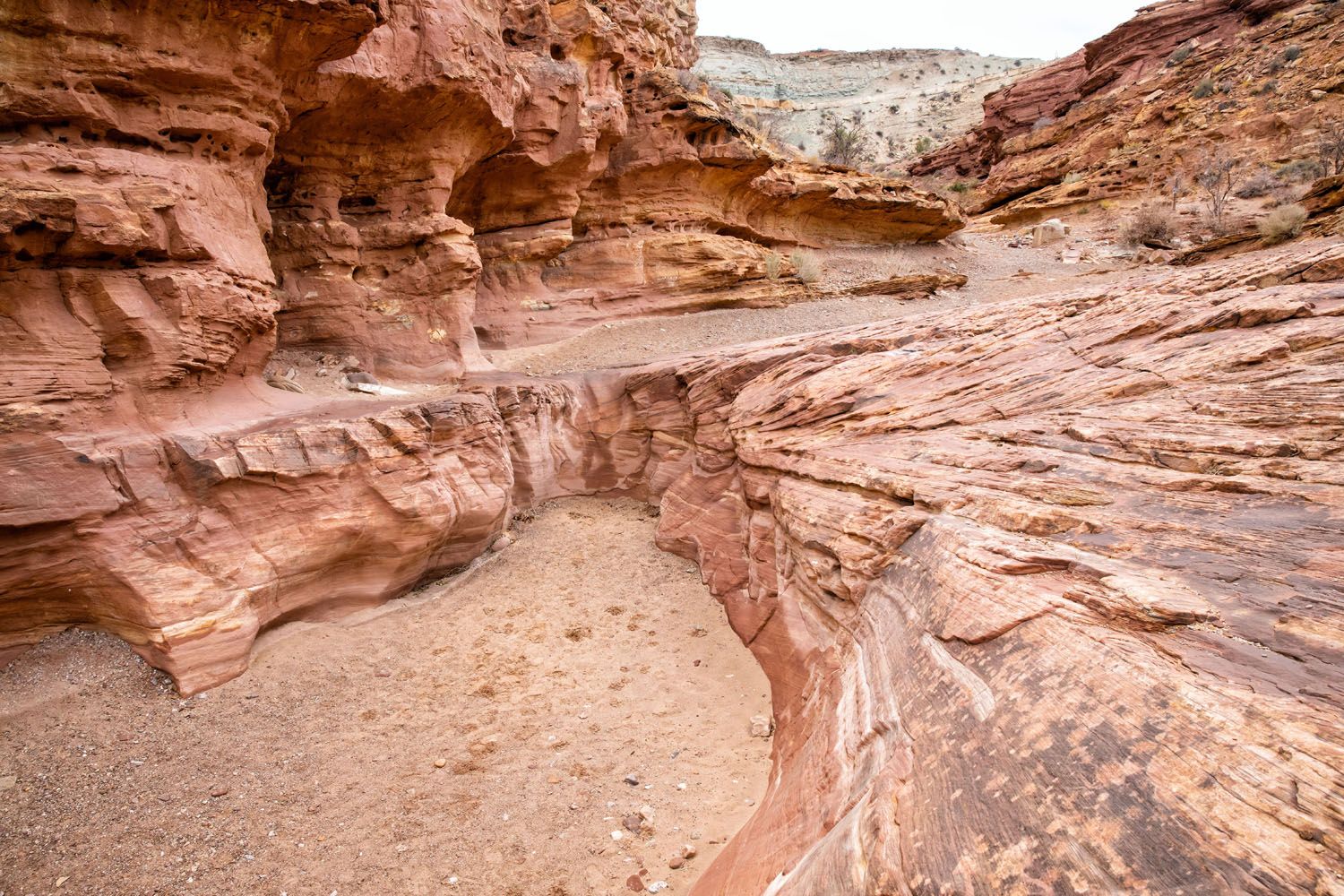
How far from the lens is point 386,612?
695 cm

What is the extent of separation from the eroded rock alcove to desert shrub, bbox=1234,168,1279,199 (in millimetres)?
13632

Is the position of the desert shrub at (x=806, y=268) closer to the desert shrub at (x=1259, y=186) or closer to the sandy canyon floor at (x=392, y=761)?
the sandy canyon floor at (x=392, y=761)

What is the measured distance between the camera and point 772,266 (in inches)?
557

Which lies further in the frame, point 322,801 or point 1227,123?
point 1227,123

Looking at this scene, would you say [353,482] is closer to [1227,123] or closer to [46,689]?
[46,689]

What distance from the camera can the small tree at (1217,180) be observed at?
14.5 meters

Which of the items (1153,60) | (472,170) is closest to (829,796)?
(472,170)

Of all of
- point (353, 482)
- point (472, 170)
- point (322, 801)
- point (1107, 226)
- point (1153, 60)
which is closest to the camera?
point (322, 801)

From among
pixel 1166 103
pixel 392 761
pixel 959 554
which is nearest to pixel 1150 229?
pixel 1166 103

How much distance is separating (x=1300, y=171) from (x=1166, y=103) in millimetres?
6770

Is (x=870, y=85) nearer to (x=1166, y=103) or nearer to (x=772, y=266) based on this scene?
(x=1166, y=103)

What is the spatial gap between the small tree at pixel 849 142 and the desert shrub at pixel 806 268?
1440 cm

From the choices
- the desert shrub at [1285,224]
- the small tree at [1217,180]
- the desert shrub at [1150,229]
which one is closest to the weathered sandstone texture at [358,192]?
the desert shrub at [1150,229]

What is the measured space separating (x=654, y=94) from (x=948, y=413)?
10634 millimetres
